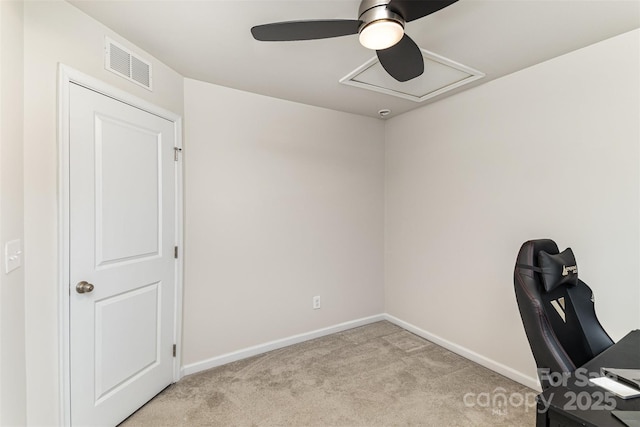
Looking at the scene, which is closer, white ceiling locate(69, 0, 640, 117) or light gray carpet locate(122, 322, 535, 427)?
white ceiling locate(69, 0, 640, 117)

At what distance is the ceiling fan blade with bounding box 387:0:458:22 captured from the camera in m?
1.20

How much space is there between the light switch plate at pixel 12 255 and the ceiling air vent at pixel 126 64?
1.11 m

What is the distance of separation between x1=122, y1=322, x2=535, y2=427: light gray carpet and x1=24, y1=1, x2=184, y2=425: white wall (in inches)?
28.2

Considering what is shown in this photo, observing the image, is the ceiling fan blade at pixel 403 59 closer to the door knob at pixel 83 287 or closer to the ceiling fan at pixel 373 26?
the ceiling fan at pixel 373 26

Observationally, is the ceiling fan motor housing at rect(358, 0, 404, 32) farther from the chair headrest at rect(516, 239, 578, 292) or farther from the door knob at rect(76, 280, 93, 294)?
the door knob at rect(76, 280, 93, 294)

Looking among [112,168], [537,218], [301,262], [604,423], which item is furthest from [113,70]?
[537,218]

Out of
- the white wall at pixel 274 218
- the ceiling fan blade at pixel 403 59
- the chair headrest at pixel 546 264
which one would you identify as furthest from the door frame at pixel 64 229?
the chair headrest at pixel 546 264

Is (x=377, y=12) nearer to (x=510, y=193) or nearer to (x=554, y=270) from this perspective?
(x=554, y=270)

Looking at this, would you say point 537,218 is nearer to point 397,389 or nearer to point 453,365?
point 453,365

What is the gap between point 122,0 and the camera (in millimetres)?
1531

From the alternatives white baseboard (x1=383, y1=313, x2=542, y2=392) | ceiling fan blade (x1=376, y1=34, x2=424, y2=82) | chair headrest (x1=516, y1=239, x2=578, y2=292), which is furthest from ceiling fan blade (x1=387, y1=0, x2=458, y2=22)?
white baseboard (x1=383, y1=313, x2=542, y2=392)

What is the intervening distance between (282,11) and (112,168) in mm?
1365

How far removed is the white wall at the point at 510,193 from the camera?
1.87 meters

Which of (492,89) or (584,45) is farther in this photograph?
(492,89)
